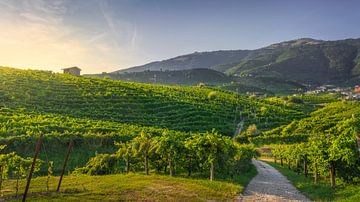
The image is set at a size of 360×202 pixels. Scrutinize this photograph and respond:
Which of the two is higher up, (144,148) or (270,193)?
(144,148)

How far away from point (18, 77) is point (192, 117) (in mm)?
58893

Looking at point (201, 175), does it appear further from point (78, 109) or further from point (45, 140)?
point (78, 109)

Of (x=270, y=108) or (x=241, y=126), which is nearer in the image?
(x=241, y=126)

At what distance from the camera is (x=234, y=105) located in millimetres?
122562

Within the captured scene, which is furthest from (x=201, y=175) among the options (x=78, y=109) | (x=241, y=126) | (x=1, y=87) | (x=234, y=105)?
(x=234, y=105)

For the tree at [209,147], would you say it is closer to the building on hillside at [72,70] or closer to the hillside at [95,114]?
the hillside at [95,114]

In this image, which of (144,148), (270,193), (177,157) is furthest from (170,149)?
(270,193)

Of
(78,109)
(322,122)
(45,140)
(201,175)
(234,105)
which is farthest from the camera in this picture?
(234,105)

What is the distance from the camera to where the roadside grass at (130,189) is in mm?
25319

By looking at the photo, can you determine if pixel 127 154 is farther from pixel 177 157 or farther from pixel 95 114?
pixel 95 114

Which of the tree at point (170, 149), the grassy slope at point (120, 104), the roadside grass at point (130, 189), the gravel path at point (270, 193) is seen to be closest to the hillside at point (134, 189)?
the roadside grass at point (130, 189)

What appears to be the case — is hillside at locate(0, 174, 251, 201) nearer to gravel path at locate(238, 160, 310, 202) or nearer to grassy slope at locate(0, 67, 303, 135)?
gravel path at locate(238, 160, 310, 202)

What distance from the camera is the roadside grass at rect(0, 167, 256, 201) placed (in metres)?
25.3

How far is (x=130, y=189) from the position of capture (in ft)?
93.5
